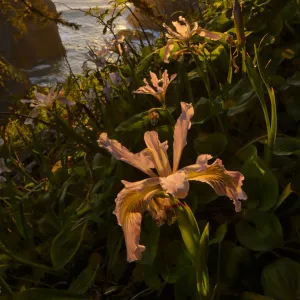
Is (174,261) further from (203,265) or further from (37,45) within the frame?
(37,45)

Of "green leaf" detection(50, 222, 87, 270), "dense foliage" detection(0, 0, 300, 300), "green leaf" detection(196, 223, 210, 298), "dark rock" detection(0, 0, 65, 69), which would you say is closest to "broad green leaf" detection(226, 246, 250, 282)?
"dense foliage" detection(0, 0, 300, 300)

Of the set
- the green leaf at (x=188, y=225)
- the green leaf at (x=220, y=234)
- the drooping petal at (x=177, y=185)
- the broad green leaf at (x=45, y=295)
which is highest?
the drooping petal at (x=177, y=185)

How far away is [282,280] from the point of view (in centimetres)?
51

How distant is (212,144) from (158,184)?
0.93ft

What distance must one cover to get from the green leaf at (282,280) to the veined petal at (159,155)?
0.18 metres

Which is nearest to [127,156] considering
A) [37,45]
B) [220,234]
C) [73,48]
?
[220,234]

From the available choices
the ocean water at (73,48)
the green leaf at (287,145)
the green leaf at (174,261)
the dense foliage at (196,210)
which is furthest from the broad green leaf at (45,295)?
the ocean water at (73,48)

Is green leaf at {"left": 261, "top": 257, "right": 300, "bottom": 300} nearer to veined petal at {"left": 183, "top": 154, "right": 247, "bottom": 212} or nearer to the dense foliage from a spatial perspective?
the dense foliage

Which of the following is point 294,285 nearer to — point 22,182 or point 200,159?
point 200,159

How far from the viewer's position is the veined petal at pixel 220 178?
41 centimetres

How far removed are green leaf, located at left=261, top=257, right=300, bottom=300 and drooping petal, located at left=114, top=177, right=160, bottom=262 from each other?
7.6 inches

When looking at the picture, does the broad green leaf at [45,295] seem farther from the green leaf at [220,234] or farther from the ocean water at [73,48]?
the ocean water at [73,48]

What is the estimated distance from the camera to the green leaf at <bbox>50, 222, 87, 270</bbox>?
2.10 feet

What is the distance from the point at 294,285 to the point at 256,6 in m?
0.67
